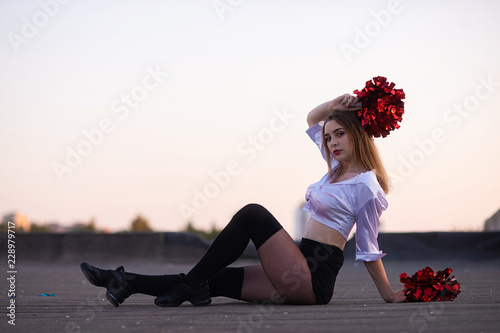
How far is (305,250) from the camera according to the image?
3.23m

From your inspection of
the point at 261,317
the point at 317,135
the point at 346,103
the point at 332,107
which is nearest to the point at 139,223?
the point at 317,135

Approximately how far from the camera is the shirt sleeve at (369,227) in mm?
3070

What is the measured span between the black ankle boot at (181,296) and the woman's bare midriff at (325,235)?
660 millimetres

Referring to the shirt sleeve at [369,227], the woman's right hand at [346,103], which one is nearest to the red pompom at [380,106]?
the woman's right hand at [346,103]

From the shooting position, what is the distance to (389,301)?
3.21 meters

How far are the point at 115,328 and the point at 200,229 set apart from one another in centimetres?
1341

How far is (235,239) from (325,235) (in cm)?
47

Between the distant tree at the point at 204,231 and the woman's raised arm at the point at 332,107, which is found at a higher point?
the woman's raised arm at the point at 332,107

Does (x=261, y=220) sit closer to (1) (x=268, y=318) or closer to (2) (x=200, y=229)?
(1) (x=268, y=318)

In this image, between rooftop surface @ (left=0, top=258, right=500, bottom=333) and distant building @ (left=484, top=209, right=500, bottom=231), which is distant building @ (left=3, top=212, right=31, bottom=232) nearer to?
rooftop surface @ (left=0, top=258, right=500, bottom=333)

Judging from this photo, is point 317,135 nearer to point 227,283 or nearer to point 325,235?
point 325,235

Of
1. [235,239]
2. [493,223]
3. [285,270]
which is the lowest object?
[493,223]

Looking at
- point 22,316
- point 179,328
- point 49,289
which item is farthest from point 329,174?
point 49,289

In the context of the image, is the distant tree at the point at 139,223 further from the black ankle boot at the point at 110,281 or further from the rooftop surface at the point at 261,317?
the black ankle boot at the point at 110,281
